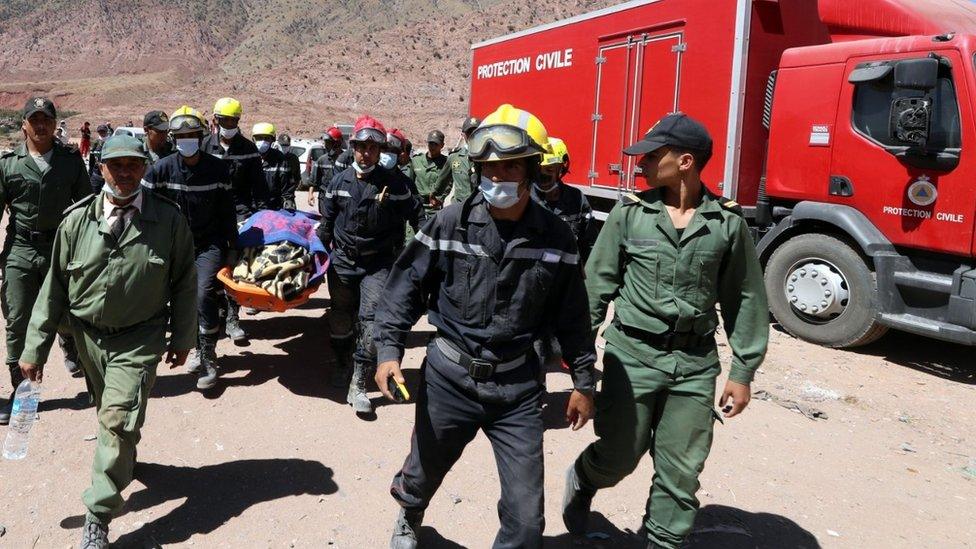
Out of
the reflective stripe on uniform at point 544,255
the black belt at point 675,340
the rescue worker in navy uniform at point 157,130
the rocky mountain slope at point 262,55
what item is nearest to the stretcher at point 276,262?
the rescue worker in navy uniform at point 157,130

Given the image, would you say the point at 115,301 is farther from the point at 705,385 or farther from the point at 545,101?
the point at 545,101

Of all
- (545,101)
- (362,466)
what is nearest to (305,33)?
(545,101)

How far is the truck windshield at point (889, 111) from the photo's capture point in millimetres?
5945

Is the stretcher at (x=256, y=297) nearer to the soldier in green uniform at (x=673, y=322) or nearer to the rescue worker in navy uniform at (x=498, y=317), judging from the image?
the rescue worker in navy uniform at (x=498, y=317)

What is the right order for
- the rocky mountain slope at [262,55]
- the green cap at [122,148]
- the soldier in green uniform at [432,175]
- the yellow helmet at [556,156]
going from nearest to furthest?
the green cap at [122,148], the yellow helmet at [556,156], the soldier in green uniform at [432,175], the rocky mountain slope at [262,55]

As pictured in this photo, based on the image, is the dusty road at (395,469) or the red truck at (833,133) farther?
the red truck at (833,133)

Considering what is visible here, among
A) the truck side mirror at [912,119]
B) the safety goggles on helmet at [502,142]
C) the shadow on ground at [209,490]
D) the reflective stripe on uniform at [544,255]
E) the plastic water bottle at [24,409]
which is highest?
the truck side mirror at [912,119]

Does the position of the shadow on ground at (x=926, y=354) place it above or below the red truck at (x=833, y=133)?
below

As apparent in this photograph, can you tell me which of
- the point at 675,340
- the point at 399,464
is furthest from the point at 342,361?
the point at 675,340

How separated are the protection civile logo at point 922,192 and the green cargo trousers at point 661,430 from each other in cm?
419

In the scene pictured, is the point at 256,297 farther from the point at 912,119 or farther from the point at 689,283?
the point at 912,119

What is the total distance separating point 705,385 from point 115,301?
271 centimetres

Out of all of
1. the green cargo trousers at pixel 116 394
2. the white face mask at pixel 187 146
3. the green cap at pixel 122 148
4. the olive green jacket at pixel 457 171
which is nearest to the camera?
the green cargo trousers at pixel 116 394

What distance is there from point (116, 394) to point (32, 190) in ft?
7.64
